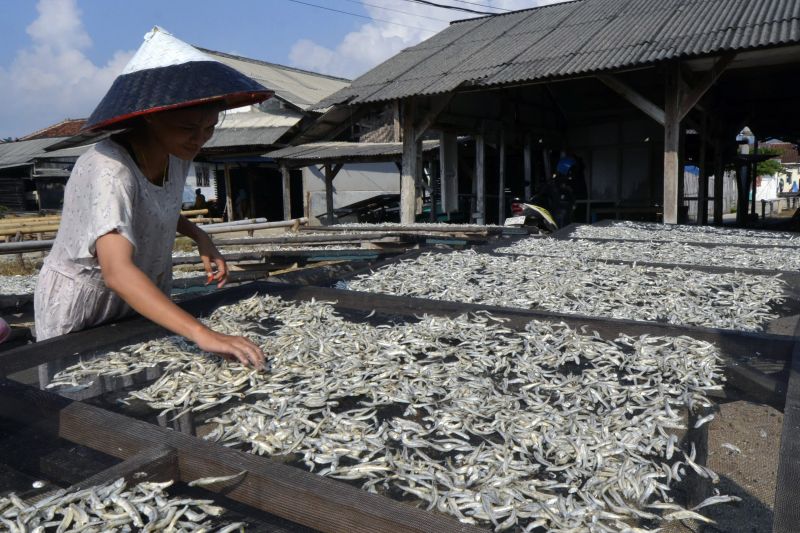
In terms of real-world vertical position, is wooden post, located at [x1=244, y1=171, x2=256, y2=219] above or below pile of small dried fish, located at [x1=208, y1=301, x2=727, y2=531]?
above

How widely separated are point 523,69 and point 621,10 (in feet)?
11.8

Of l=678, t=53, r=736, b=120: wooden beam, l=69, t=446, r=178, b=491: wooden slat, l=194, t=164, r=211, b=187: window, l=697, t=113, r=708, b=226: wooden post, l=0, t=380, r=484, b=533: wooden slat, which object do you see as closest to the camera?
l=0, t=380, r=484, b=533: wooden slat

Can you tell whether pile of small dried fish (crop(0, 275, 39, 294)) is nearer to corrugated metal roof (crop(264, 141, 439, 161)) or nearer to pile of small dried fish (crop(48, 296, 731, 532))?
pile of small dried fish (crop(48, 296, 731, 532))

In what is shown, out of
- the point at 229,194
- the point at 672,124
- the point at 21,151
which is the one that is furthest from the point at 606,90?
the point at 21,151

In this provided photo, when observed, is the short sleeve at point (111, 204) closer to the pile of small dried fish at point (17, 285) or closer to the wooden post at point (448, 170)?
the pile of small dried fish at point (17, 285)

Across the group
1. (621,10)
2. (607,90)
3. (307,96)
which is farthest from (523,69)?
(307,96)

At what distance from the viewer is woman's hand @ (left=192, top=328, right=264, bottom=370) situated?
63.6 inches

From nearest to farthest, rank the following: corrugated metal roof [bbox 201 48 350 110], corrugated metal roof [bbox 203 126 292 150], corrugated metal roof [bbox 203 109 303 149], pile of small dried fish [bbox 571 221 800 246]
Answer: pile of small dried fish [bbox 571 221 800 246]
corrugated metal roof [bbox 203 126 292 150]
corrugated metal roof [bbox 203 109 303 149]
corrugated metal roof [bbox 201 48 350 110]

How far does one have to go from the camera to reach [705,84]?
25.3ft

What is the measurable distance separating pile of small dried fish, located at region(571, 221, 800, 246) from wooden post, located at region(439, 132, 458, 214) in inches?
189

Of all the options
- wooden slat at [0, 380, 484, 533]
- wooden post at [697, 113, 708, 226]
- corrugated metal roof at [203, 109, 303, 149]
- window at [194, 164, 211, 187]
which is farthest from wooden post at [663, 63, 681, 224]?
window at [194, 164, 211, 187]

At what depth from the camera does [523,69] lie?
8789 millimetres

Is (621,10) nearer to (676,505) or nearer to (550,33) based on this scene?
(550,33)

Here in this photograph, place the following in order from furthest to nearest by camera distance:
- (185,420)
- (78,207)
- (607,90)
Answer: (607,90)
(78,207)
(185,420)
